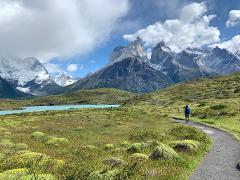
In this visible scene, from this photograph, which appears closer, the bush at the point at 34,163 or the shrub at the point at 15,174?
the shrub at the point at 15,174

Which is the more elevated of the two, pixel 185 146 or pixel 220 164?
pixel 185 146

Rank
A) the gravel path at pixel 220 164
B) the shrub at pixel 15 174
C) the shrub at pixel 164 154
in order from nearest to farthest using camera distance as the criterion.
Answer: the shrub at pixel 15 174 → the gravel path at pixel 220 164 → the shrub at pixel 164 154

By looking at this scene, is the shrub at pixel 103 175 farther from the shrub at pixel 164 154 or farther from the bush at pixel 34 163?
the shrub at pixel 164 154

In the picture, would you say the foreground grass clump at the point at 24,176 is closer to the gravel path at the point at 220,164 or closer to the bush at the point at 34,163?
the bush at the point at 34,163

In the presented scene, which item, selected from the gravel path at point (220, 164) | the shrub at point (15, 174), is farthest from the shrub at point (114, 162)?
the shrub at point (15, 174)

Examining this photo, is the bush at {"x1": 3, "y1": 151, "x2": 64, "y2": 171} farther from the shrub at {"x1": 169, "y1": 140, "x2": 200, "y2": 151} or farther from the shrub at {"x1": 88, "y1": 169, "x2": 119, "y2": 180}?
the shrub at {"x1": 169, "y1": 140, "x2": 200, "y2": 151}

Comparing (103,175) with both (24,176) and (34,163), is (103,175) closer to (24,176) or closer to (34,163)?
(24,176)

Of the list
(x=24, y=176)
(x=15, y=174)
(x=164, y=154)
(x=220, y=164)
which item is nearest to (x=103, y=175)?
(x=24, y=176)

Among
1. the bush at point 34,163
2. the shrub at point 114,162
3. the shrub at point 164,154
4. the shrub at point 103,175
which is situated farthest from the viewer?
the shrub at point 164,154

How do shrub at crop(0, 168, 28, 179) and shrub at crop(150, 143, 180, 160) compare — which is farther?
shrub at crop(150, 143, 180, 160)

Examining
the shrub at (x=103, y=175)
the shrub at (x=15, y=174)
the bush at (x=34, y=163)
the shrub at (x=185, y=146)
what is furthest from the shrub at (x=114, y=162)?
the shrub at (x=185, y=146)

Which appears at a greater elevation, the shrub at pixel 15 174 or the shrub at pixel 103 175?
the shrub at pixel 15 174

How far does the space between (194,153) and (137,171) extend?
9.12 m

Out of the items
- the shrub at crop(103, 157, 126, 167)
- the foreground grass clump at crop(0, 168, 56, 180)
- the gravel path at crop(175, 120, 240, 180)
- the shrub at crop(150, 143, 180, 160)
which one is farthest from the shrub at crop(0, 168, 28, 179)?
the shrub at crop(150, 143, 180, 160)
